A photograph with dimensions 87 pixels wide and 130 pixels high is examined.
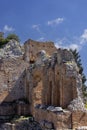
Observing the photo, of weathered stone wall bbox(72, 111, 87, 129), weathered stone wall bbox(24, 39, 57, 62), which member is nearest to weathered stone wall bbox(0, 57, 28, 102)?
weathered stone wall bbox(24, 39, 57, 62)

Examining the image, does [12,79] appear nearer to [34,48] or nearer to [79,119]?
[34,48]

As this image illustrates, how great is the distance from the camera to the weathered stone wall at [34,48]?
2941 centimetres

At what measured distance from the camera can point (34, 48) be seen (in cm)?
2994

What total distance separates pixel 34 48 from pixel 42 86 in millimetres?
8314

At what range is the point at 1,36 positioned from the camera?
102 ft

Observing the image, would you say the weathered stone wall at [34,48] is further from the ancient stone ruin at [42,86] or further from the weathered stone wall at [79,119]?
the weathered stone wall at [79,119]

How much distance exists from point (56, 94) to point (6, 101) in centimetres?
1000

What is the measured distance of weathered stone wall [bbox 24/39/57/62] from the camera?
2941 cm

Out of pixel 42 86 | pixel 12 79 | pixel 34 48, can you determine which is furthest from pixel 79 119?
pixel 34 48

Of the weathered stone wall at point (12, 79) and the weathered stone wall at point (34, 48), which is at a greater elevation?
the weathered stone wall at point (34, 48)

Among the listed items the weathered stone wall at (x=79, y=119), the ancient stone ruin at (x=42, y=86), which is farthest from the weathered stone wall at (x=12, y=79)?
the weathered stone wall at (x=79, y=119)

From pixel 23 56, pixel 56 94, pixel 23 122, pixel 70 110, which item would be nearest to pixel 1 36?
pixel 23 56

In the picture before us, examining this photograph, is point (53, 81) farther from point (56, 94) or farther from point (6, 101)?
point (6, 101)

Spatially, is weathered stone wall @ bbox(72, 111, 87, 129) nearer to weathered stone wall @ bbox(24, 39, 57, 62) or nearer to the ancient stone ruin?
the ancient stone ruin
